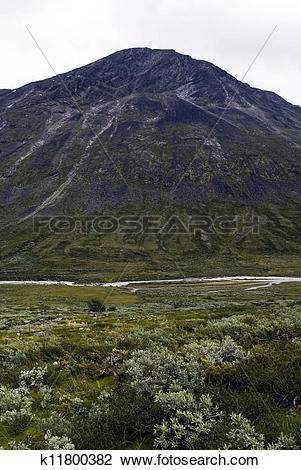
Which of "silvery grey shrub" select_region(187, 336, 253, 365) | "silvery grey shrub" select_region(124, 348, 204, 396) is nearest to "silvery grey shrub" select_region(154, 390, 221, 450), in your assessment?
"silvery grey shrub" select_region(124, 348, 204, 396)

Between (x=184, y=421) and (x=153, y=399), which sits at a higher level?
(x=184, y=421)

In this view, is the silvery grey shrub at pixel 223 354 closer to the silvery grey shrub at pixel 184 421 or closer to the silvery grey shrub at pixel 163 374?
the silvery grey shrub at pixel 163 374

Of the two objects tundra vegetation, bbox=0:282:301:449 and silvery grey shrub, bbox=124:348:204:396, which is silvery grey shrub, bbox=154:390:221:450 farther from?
silvery grey shrub, bbox=124:348:204:396

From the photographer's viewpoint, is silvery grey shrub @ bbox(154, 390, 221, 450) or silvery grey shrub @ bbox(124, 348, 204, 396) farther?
silvery grey shrub @ bbox(124, 348, 204, 396)

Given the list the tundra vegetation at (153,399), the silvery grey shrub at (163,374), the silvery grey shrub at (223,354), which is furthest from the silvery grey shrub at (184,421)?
the silvery grey shrub at (223,354)

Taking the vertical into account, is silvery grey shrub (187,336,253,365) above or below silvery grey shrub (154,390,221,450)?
above

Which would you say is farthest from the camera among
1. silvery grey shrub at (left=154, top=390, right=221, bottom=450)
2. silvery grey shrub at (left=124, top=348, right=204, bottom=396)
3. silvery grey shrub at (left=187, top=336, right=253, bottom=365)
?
silvery grey shrub at (left=187, top=336, right=253, bottom=365)

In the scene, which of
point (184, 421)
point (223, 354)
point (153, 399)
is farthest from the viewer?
point (223, 354)

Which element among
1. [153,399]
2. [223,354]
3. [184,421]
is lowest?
[153,399]

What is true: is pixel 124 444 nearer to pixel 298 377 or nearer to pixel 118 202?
pixel 298 377

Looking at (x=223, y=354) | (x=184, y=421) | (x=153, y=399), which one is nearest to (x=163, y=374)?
(x=153, y=399)

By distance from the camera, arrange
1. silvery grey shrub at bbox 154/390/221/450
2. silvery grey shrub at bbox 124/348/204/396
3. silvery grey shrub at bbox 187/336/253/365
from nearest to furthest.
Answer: silvery grey shrub at bbox 154/390/221/450 < silvery grey shrub at bbox 124/348/204/396 < silvery grey shrub at bbox 187/336/253/365

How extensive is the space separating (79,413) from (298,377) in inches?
226

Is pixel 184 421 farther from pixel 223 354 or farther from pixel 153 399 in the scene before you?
pixel 223 354
